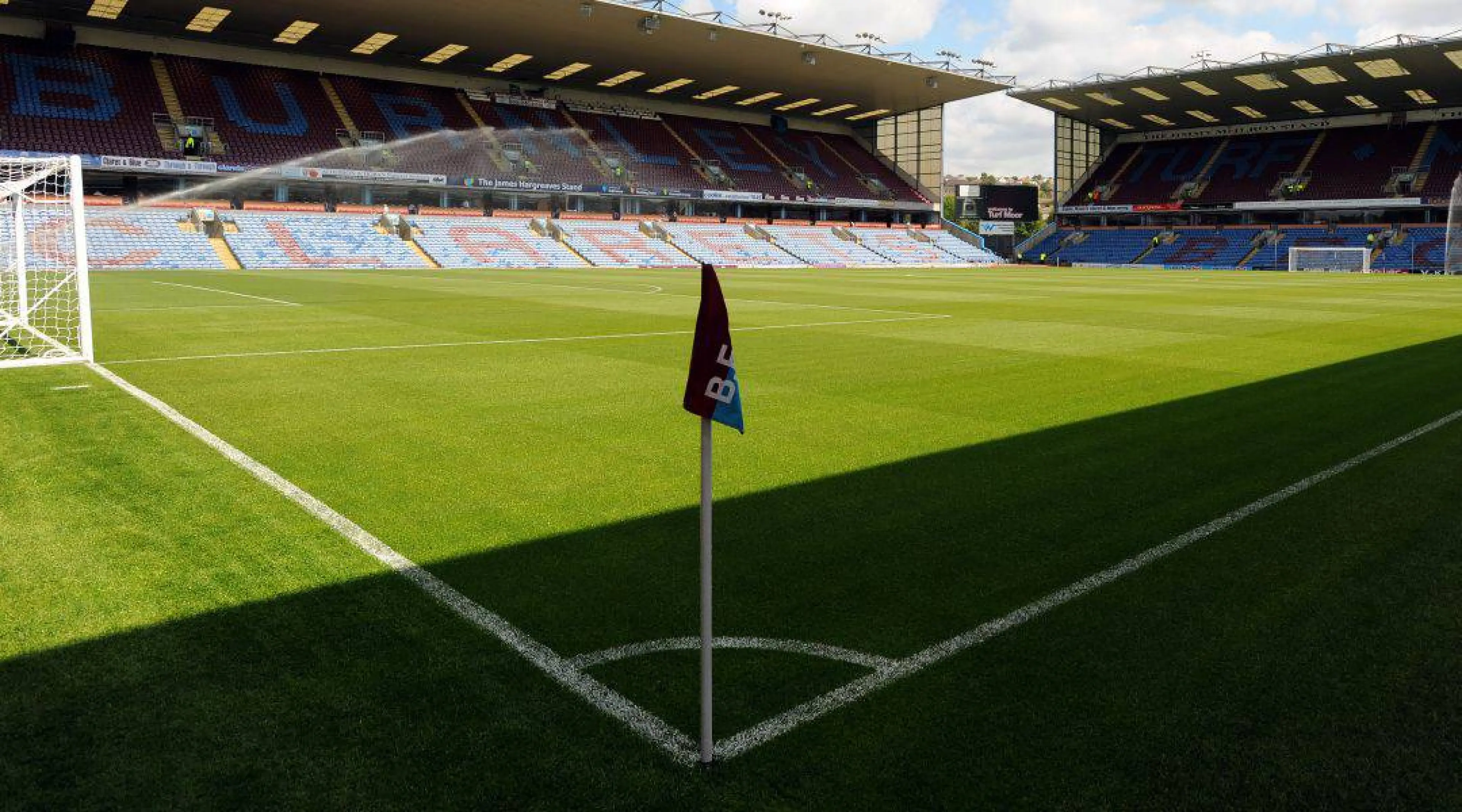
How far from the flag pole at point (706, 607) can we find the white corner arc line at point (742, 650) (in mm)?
735

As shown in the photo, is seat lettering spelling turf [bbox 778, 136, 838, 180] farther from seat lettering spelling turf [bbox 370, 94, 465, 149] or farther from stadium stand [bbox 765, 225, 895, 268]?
seat lettering spelling turf [bbox 370, 94, 465, 149]

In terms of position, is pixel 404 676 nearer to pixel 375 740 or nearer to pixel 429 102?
A: pixel 375 740

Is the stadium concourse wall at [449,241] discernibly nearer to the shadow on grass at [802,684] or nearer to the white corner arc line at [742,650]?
the shadow on grass at [802,684]

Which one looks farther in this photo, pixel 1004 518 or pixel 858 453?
pixel 858 453

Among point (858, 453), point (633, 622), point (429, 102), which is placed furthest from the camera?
point (429, 102)

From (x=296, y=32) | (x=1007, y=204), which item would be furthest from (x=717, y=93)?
(x=296, y=32)

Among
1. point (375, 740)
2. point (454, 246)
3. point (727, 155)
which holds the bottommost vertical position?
point (375, 740)

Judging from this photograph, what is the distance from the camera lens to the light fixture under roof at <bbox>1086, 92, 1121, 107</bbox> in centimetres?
6806

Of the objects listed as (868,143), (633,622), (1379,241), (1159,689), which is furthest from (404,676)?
(868,143)

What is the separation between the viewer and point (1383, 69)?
184 feet

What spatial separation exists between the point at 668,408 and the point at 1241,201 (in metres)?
72.2

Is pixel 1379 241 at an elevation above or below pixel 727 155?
below

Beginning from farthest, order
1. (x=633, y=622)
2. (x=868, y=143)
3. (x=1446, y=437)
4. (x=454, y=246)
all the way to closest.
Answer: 1. (x=868, y=143)
2. (x=454, y=246)
3. (x=1446, y=437)
4. (x=633, y=622)

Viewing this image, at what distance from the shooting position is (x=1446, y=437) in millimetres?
8391
